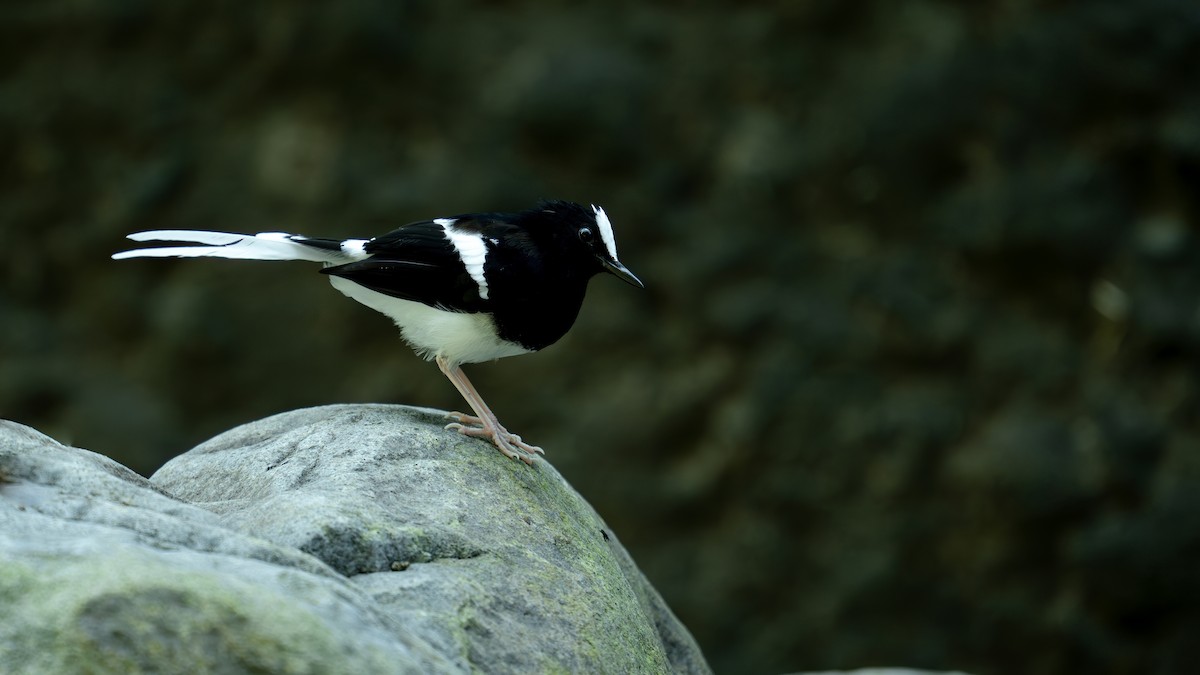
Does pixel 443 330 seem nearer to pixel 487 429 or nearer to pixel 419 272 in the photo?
pixel 419 272

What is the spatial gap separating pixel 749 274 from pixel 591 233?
2645 mm

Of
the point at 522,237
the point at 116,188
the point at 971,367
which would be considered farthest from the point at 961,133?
the point at 116,188

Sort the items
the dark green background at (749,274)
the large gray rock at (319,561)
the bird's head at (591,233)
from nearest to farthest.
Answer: the large gray rock at (319,561)
the bird's head at (591,233)
the dark green background at (749,274)

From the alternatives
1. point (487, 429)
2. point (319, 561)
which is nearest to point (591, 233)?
point (487, 429)

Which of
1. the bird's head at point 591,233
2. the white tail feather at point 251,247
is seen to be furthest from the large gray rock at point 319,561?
the bird's head at point 591,233

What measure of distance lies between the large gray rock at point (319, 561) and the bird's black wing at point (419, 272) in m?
0.38

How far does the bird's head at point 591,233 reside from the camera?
12.8ft

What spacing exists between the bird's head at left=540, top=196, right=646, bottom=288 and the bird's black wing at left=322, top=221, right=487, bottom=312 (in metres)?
0.35

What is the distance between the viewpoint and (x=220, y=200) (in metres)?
6.61

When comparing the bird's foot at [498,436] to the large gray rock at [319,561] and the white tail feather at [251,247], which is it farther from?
the white tail feather at [251,247]

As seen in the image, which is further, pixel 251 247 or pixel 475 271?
pixel 251 247

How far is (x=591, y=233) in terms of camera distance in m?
3.91

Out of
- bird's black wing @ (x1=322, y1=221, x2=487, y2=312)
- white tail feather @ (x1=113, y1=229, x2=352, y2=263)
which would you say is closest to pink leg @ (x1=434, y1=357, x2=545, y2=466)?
bird's black wing @ (x1=322, y1=221, x2=487, y2=312)

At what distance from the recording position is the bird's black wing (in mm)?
3775
